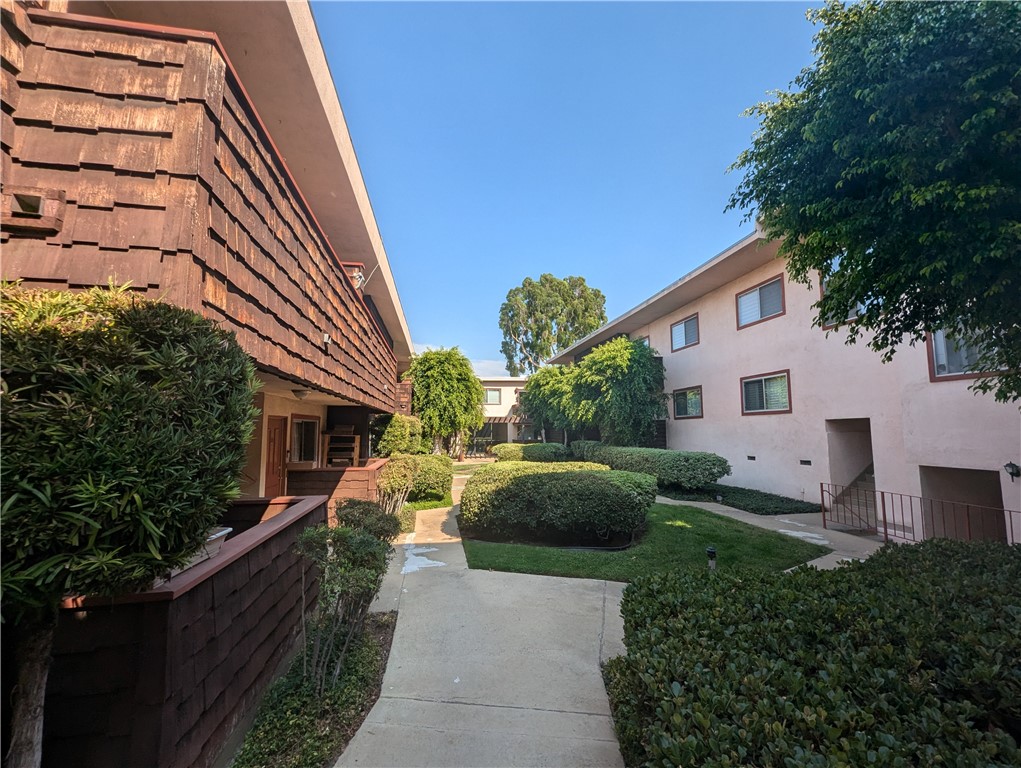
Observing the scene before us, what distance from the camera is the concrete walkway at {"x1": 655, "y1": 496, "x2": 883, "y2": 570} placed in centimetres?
658

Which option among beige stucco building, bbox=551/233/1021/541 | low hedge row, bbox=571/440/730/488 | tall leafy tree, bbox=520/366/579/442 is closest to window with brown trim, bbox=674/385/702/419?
beige stucco building, bbox=551/233/1021/541

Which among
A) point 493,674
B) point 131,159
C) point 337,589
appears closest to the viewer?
point 131,159

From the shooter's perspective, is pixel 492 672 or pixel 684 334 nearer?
pixel 492 672

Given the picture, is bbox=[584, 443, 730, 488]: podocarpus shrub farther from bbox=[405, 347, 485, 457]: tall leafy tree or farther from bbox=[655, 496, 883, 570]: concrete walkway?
bbox=[405, 347, 485, 457]: tall leafy tree

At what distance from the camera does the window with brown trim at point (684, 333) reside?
14766 mm

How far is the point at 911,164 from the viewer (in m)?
3.36

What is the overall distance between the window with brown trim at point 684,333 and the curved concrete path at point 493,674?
11424 millimetres

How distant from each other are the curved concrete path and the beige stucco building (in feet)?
14.3

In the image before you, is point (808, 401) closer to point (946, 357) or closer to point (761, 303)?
point (761, 303)

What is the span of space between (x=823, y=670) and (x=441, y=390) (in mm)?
15166

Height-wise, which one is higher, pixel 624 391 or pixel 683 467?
pixel 624 391

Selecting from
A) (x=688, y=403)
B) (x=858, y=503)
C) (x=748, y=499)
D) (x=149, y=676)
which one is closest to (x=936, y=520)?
(x=858, y=503)

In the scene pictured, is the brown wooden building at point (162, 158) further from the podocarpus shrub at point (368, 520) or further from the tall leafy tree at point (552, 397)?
the tall leafy tree at point (552, 397)

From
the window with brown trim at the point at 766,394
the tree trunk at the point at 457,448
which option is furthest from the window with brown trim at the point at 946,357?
the tree trunk at the point at 457,448
